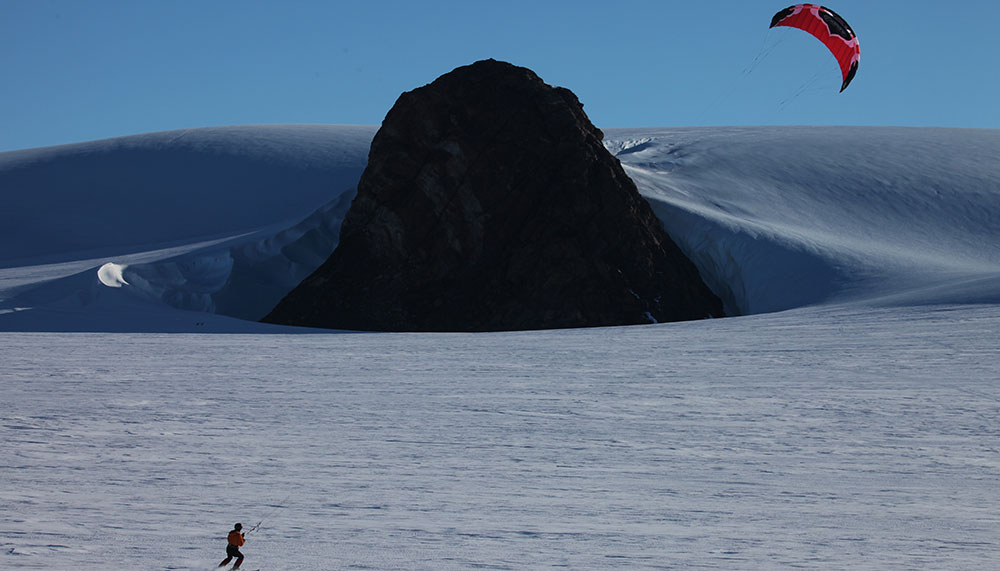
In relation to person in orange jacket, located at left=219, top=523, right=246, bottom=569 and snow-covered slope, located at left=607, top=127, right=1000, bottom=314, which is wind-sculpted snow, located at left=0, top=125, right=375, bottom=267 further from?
person in orange jacket, located at left=219, top=523, right=246, bottom=569

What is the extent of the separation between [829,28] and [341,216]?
1226 cm

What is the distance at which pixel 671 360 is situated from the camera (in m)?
11.8

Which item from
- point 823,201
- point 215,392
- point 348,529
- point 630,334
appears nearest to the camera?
point 348,529

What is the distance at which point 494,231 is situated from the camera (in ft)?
66.5

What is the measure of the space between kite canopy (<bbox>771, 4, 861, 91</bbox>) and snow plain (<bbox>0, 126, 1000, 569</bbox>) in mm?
3717

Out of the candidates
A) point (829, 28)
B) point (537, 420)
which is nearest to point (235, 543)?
point (537, 420)

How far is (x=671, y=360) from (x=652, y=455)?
4.23 m

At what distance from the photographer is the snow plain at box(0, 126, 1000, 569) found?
19.0ft

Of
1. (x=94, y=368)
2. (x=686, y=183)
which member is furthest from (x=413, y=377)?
(x=686, y=183)

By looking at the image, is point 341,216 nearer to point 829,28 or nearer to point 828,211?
point 828,211

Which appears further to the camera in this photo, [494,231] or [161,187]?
[161,187]

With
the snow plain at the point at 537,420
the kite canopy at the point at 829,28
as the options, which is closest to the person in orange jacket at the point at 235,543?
the snow plain at the point at 537,420

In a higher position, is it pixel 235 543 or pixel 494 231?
pixel 494 231

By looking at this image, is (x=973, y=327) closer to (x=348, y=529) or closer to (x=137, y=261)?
(x=348, y=529)
